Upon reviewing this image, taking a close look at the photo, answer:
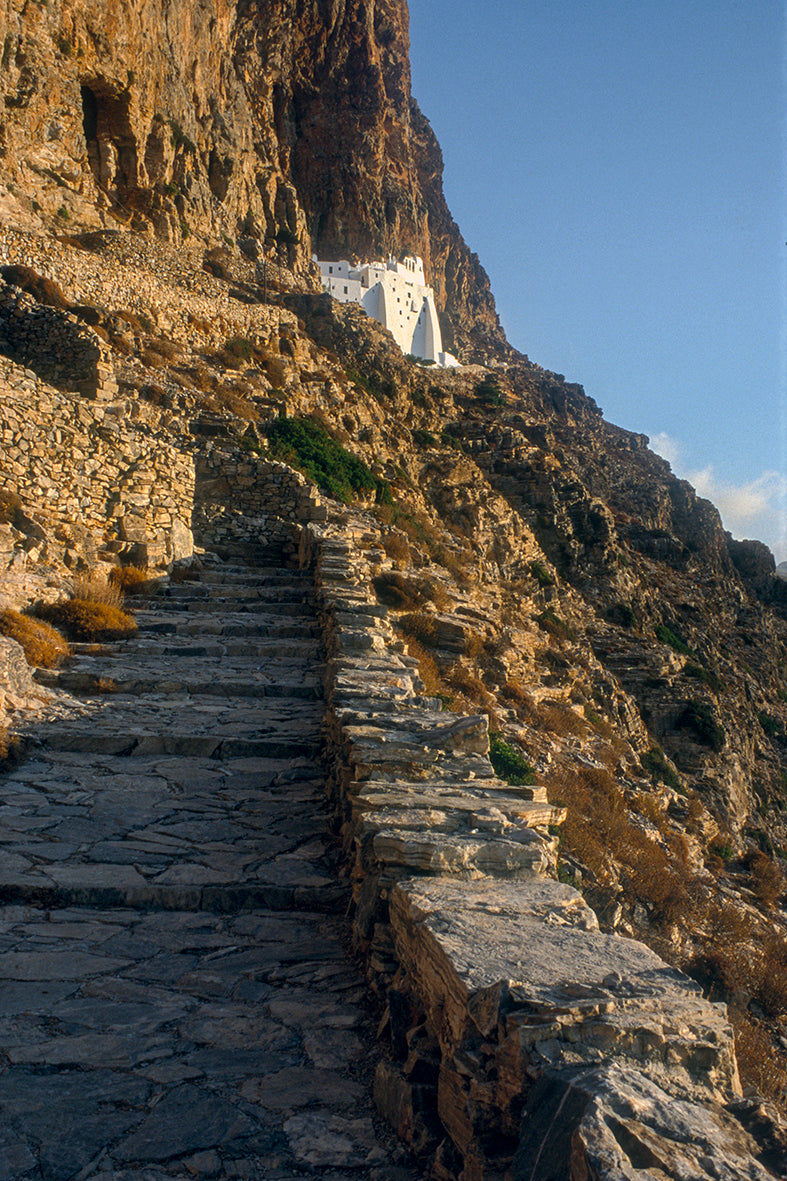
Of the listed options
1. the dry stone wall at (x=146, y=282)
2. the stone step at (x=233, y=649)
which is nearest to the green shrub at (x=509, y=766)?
the stone step at (x=233, y=649)

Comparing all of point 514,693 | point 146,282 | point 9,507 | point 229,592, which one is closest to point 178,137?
point 146,282

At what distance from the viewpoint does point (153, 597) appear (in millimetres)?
9883

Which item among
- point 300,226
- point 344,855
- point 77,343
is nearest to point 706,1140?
point 344,855

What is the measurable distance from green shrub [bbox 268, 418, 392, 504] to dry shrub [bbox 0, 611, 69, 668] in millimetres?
12270

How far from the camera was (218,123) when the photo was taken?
3975cm

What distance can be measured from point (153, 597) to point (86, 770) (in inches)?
191

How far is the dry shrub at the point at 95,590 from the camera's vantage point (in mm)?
8727

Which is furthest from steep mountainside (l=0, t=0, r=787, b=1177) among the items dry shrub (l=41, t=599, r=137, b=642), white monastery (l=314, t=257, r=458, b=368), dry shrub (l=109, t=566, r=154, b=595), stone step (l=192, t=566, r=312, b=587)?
white monastery (l=314, t=257, r=458, b=368)

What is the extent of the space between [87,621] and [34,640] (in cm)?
118

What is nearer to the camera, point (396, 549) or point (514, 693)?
point (514, 693)

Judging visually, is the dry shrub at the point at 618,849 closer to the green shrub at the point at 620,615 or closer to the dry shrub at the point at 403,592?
the dry shrub at the point at 403,592

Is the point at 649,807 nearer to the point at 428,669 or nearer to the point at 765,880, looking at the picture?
the point at 765,880

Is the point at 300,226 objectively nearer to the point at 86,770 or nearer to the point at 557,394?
the point at 557,394

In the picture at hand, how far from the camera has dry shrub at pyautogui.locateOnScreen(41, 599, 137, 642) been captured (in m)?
8.07
